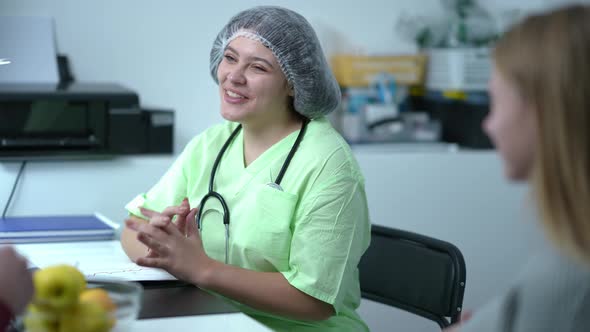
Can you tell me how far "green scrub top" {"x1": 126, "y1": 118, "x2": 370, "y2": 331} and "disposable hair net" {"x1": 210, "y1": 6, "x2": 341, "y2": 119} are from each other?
6cm

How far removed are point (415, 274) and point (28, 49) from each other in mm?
1485

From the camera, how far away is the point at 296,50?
176 cm

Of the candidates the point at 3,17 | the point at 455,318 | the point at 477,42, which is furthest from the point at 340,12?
the point at 455,318

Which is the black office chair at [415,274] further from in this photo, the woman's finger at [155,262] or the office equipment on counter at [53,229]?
the office equipment on counter at [53,229]

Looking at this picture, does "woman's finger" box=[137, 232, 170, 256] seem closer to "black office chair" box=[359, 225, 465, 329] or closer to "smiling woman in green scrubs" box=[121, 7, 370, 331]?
"smiling woman in green scrubs" box=[121, 7, 370, 331]

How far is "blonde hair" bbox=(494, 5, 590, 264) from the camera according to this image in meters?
0.89

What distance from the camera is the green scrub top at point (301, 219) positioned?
1.56 m

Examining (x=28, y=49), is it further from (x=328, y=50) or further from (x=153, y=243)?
(x=153, y=243)

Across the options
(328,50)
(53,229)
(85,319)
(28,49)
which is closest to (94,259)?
(53,229)

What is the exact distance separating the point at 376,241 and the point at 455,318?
28 cm

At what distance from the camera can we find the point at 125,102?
2.39 m

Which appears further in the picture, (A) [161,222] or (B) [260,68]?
(B) [260,68]

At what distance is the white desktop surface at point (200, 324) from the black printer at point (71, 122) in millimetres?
1221

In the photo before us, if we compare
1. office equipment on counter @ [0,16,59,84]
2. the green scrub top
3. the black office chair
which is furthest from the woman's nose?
office equipment on counter @ [0,16,59,84]
